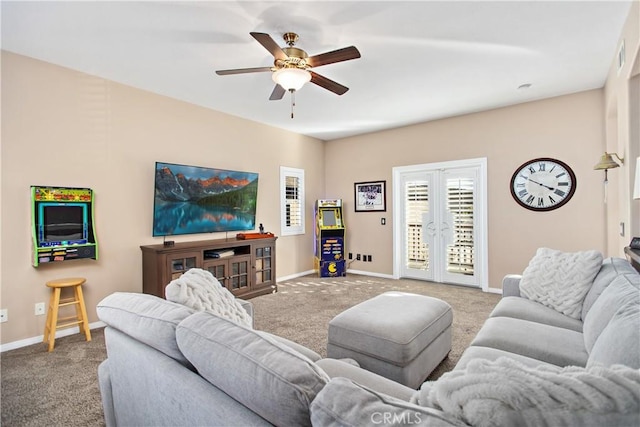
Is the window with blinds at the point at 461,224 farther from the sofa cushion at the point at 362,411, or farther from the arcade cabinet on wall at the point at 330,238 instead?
the sofa cushion at the point at 362,411

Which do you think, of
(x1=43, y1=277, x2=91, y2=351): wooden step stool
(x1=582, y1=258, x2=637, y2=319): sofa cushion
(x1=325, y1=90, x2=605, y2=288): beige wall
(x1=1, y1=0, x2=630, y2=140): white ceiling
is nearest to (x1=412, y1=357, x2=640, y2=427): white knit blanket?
(x1=582, y1=258, x2=637, y2=319): sofa cushion

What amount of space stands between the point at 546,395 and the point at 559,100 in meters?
4.87

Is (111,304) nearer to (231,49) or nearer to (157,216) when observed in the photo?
(231,49)

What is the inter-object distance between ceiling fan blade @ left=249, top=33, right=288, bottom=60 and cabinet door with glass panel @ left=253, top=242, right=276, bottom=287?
2.81m

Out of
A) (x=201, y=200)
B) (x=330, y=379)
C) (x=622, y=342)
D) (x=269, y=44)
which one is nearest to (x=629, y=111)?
(x=622, y=342)

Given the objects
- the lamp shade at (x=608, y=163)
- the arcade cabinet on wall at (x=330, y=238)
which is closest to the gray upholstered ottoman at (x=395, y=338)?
the lamp shade at (x=608, y=163)

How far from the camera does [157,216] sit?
12.8 ft

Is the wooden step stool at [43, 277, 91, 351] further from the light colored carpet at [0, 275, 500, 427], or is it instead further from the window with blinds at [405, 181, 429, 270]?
the window with blinds at [405, 181, 429, 270]

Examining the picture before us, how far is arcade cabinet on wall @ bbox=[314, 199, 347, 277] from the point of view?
18.9ft

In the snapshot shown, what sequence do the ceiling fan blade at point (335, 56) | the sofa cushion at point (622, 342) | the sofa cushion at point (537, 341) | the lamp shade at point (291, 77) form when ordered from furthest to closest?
the lamp shade at point (291, 77) < the ceiling fan blade at point (335, 56) < the sofa cushion at point (537, 341) < the sofa cushion at point (622, 342)

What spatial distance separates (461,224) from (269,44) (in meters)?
4.02

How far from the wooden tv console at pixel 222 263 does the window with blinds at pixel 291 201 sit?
0.91 metres

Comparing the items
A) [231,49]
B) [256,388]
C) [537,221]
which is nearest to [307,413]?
[256,388]

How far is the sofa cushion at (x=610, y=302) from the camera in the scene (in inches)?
56.6
